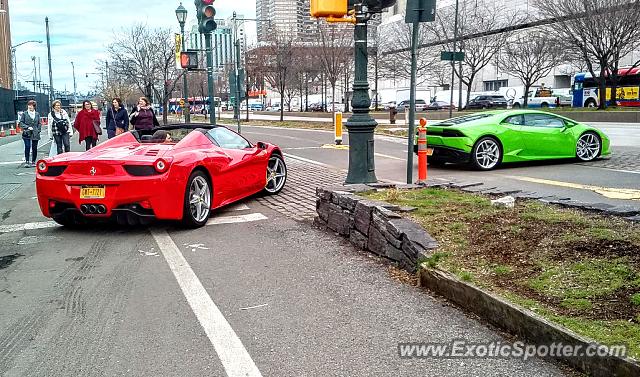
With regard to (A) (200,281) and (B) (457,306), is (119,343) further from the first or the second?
(B) (457,306)

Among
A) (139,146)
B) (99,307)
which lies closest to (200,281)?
(99,307)

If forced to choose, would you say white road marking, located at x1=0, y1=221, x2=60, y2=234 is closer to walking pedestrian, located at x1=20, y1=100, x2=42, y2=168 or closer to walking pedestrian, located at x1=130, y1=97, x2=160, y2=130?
walking pedestrian, located at x1=130, y1=97, x2=160, y2=130

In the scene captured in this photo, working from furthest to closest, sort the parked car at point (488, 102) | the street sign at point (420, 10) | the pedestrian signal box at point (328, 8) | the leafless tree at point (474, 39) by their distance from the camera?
the parked car at point (488, 102), the leafless tree at point (474, 39), the street sign at point (420, 10), the pedestrian signal box at point (328, 8)

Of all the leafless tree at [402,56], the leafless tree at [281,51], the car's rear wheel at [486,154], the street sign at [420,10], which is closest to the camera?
the street sign at [420,10]

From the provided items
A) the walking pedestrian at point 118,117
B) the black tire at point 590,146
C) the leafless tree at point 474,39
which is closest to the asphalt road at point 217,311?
the black tire at point 590,146

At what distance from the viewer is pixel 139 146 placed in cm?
783

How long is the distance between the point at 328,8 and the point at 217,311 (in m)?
5.09

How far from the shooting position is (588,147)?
43.8 feet

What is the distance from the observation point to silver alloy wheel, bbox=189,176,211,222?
7285 millimetres

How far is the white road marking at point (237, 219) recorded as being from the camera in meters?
7.75

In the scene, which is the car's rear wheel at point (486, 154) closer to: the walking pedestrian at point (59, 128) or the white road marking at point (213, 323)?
the white road marking at point (213, 323)

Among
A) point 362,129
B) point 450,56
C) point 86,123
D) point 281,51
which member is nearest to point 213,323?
point 362,129

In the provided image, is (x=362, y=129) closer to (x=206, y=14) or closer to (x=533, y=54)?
(x=206, y=14)

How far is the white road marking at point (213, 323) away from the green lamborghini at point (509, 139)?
7751mm
